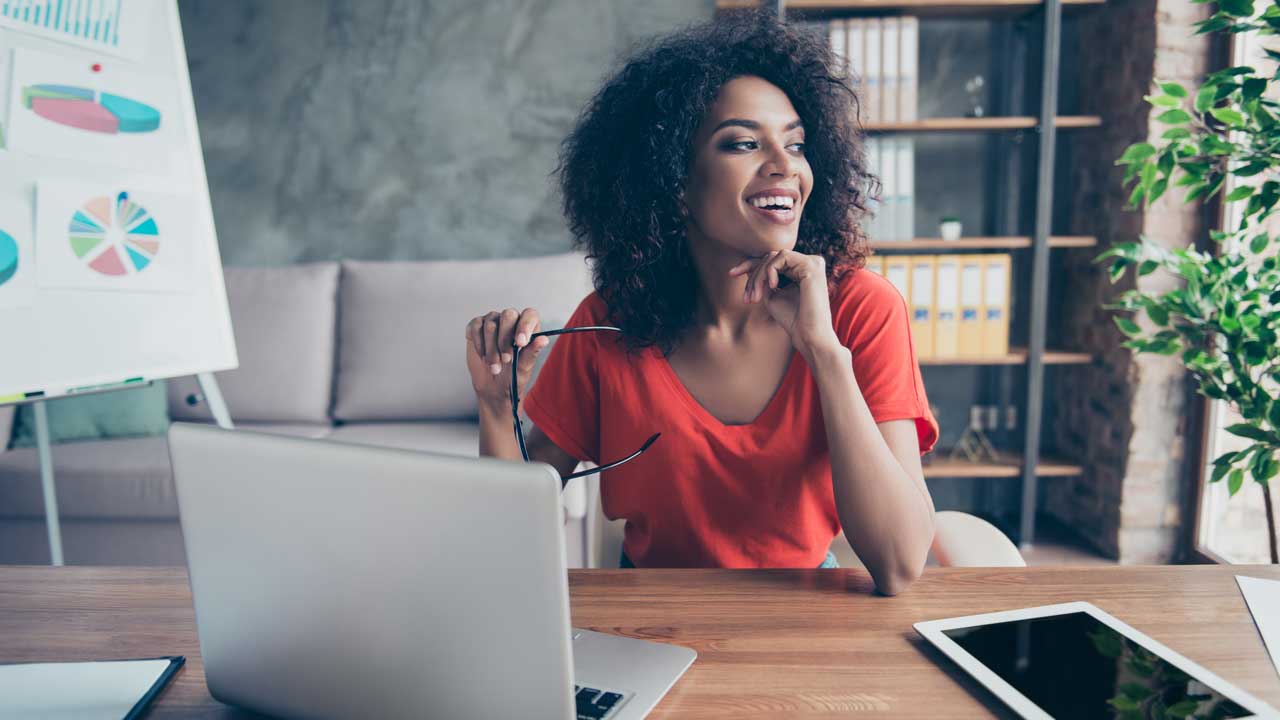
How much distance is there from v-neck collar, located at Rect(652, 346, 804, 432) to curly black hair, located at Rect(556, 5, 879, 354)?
0.07 meters

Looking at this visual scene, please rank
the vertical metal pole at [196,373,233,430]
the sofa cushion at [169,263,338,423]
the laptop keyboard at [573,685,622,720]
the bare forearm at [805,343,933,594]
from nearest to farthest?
the laptop keyboard at [573,685,622,720], the bare forearm at [805,343,933,594], the vertical metal pole at [196,373,233,430], the sofa cushion at [169,263,338,423]

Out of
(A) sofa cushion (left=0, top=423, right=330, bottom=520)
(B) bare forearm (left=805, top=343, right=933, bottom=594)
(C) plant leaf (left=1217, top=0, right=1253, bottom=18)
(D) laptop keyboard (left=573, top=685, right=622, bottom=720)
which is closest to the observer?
(D) laptop keyboard (left=573, top=685, right=622, bottom=720)

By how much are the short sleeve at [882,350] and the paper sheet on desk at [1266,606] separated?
0.34 meters

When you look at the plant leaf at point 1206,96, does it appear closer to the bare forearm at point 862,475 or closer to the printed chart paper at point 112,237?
the bare forearm at point 862,475

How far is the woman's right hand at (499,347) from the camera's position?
89 centimetres

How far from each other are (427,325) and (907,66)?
180 centimetres

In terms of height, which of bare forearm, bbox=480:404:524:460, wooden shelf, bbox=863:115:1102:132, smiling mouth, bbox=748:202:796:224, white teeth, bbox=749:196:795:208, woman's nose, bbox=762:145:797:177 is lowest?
bare forearm, bbox=480:404:524:460

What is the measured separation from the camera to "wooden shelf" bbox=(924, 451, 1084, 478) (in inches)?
100

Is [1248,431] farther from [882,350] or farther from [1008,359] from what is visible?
[1008,359]

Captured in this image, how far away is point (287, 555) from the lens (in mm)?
494

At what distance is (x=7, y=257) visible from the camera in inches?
50.4

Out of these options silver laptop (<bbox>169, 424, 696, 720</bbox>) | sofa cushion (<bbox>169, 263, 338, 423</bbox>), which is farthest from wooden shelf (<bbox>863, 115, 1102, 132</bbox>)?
silver laptop (<bbox>169, 424, 696, 720</bbox>)

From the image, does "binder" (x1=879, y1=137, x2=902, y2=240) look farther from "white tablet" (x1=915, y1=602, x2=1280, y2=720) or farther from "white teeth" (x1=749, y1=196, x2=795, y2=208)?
"white tablet" (x1=915, y1=602, x2=1280, y2=720)

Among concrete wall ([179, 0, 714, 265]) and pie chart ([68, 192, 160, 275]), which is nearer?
pie chart ([68, 192, 160, 275])
